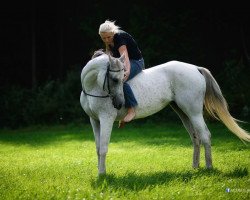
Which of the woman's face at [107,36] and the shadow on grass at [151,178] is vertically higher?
the woman's face at [107,36]

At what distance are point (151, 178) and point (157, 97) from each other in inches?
59.8

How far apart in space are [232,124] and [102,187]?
2.81m

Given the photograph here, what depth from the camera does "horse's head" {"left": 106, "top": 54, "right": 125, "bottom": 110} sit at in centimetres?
600

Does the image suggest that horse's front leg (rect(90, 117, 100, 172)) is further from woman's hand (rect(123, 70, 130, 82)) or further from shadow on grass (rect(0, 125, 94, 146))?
shadow on grass (rect(0, 125, 94, 146))

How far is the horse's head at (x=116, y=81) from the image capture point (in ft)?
19.7

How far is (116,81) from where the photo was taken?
6039 mm

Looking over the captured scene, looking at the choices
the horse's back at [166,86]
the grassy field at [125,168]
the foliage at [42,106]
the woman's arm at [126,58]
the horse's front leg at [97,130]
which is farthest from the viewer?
the foliage at [42,106]

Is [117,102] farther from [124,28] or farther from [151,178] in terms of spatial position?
[124,28]

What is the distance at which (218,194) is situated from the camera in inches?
200

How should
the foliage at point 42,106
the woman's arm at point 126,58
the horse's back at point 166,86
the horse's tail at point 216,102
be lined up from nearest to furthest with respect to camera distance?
the woman's arm at point 126,58
the horse's back at point 166,86
the horse's tail at point 216,102
the foliage at point 42,106

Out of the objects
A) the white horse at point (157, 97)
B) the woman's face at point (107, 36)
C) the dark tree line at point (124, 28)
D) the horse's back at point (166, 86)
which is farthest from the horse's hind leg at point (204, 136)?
the dark tree line at point (124, 28)

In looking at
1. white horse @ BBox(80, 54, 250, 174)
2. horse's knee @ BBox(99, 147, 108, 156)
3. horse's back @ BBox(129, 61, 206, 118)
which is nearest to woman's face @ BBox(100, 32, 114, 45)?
white horse @ BBox(80, 54, 250, 174)

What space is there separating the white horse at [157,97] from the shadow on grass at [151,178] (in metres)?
0.39

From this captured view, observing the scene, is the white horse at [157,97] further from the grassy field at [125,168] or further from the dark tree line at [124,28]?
the dark tree line at [124,28]
